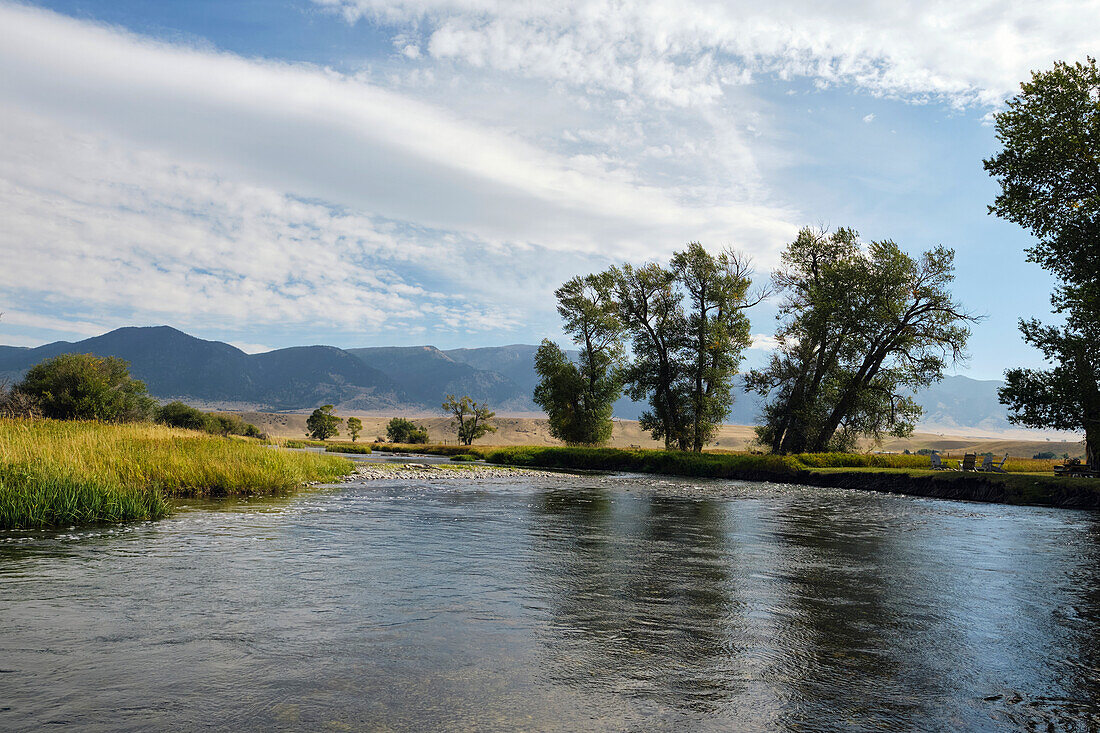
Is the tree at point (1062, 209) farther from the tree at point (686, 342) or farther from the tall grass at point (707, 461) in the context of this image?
the tree at point (686, 342)

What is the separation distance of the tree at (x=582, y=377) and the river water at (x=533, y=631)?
53017 mm

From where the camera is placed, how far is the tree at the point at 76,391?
44656mm

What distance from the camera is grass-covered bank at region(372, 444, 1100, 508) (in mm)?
27375

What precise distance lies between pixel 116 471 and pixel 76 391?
3409cm

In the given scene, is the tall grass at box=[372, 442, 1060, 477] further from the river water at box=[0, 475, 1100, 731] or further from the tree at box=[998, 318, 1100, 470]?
the river water at box=[0, 475, 1100, 731]

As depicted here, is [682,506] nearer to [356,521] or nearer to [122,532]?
[356,521]

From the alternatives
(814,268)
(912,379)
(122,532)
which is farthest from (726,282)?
(122,532)

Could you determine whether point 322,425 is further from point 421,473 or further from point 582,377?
point 421,473

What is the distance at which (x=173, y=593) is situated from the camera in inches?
355

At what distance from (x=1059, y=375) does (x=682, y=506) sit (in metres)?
17.7

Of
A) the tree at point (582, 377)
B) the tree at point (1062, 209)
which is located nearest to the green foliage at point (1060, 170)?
the tree at point (1062, 209)

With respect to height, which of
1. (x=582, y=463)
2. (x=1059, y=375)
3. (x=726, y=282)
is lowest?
(x=582, y=463)

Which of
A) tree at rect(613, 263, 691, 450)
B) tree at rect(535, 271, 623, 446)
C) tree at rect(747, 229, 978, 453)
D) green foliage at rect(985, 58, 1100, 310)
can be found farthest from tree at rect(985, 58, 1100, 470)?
tree at rect(535, 271, 623, 446)

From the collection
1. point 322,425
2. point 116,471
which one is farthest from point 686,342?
point 322,425
